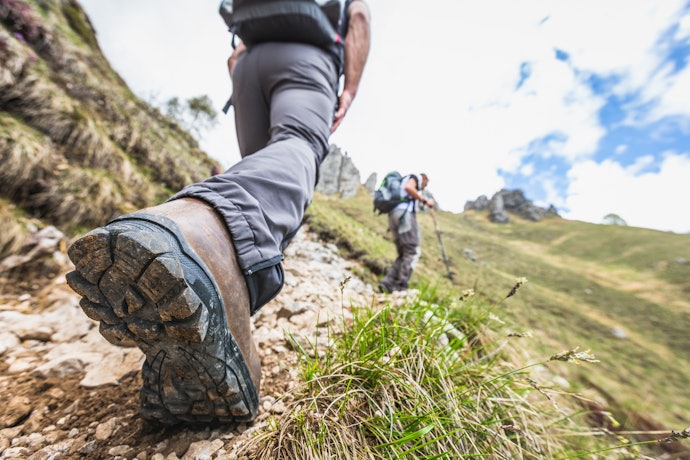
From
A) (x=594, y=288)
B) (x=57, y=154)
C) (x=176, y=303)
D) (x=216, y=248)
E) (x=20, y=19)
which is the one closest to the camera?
(x=176, y=303)

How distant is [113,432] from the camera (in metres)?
0.91

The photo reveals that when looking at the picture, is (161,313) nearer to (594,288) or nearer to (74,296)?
(74,296)

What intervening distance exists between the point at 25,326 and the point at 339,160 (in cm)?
5644

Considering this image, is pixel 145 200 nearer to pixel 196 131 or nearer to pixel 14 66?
pixel 14 66

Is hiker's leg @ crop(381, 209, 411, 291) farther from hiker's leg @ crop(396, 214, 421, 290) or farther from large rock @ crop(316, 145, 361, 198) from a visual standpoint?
large rock @ crop(316, 145, 361, 198)

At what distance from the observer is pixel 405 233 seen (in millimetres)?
4914

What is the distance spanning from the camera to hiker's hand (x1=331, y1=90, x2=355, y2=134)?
1.69m

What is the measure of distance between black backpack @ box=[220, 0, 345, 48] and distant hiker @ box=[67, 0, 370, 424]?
50 mm

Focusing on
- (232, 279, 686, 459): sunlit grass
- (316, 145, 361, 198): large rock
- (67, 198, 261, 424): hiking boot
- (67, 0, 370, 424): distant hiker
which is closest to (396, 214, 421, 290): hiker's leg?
(232, 279, 686, 459): sunlit grass

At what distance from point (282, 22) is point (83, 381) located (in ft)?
6.21

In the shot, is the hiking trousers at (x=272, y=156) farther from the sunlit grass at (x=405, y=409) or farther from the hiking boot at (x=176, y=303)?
the sunlit grass at (x=405, y=409)

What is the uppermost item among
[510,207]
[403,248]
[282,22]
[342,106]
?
[510,207]

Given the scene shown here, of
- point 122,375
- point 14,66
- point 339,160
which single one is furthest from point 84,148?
point 339,160

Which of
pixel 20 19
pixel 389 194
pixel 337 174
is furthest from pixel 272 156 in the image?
pixel 337 174
